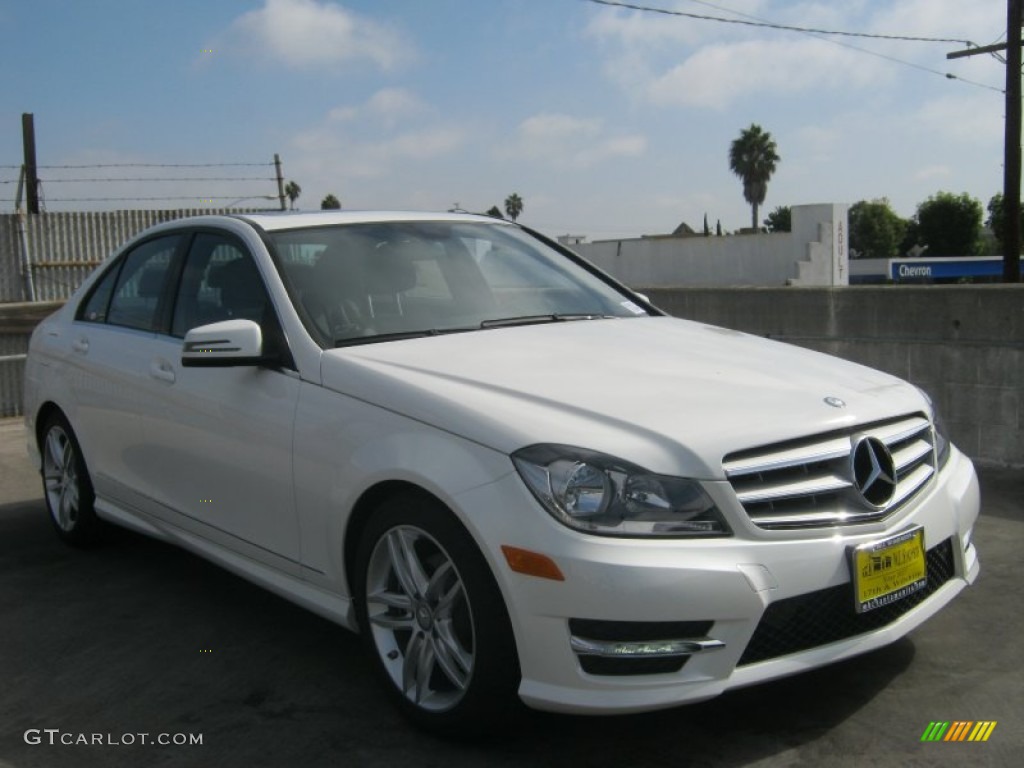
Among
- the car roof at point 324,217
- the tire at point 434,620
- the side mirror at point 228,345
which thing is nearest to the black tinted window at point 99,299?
the car roof at point 324,217

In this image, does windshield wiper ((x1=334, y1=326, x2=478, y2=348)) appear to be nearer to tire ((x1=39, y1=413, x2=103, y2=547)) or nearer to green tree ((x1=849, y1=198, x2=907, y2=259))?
tire ((x1=39, y1=413, x2=103, y2=547))

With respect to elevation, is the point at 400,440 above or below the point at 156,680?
above

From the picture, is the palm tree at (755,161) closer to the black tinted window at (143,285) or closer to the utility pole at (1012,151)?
the utility pole at (1012,151)

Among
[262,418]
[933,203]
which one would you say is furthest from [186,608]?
[933,203]

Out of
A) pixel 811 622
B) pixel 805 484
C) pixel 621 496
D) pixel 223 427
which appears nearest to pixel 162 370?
pixel 223 427

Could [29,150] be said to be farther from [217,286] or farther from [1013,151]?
[1013,151]

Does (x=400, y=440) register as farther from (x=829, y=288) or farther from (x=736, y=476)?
(x=829, y=288)

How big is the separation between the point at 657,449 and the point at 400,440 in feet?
2.57

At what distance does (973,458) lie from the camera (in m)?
7.30

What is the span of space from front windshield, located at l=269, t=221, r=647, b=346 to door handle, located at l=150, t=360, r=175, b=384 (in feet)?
2.29

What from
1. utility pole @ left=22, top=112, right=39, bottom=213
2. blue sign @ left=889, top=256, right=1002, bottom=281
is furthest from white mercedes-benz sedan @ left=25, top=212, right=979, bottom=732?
blue sign @ left=889, top=256, right=1002, bottom=281

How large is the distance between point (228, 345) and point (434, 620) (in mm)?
1240

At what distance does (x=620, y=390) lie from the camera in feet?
11.1

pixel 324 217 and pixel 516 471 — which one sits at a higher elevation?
pixel 324 217
